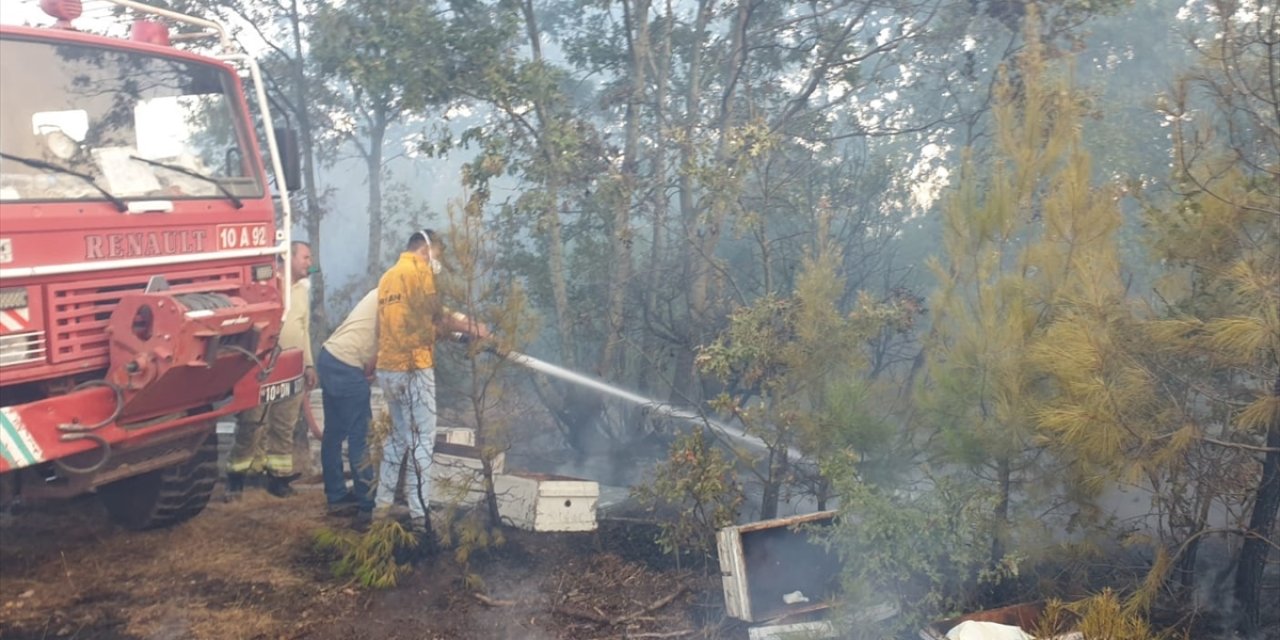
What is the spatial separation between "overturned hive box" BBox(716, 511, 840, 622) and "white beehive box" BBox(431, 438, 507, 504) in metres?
1.46

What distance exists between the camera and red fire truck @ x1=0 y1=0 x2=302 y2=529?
470cm

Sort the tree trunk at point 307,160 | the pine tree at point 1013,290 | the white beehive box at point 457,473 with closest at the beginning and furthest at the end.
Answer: the pine tree at point 1013,290
the white beehive box at point 457,473
the tree trunk at point 307,160

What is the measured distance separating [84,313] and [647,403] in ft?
13.5

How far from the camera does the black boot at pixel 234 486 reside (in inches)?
282

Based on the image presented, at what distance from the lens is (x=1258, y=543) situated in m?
4.68

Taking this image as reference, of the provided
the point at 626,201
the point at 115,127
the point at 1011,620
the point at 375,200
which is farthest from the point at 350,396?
the point at 375,200

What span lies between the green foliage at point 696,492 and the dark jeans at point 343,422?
1.89m

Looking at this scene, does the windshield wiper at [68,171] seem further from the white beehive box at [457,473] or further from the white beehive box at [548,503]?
the white beehive box at [548,503]

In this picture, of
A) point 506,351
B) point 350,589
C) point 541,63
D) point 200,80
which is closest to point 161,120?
point 200,80

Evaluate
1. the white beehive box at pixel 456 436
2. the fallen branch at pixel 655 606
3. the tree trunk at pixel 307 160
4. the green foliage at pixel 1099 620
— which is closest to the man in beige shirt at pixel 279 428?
the white beehive box at pixel 456 436

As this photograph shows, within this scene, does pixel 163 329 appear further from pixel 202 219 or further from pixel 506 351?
pixel 506 351

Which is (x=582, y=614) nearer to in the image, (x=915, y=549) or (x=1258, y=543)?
(x=915, y=549)

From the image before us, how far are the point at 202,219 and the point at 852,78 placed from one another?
553 centimetres

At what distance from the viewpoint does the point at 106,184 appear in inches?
203
